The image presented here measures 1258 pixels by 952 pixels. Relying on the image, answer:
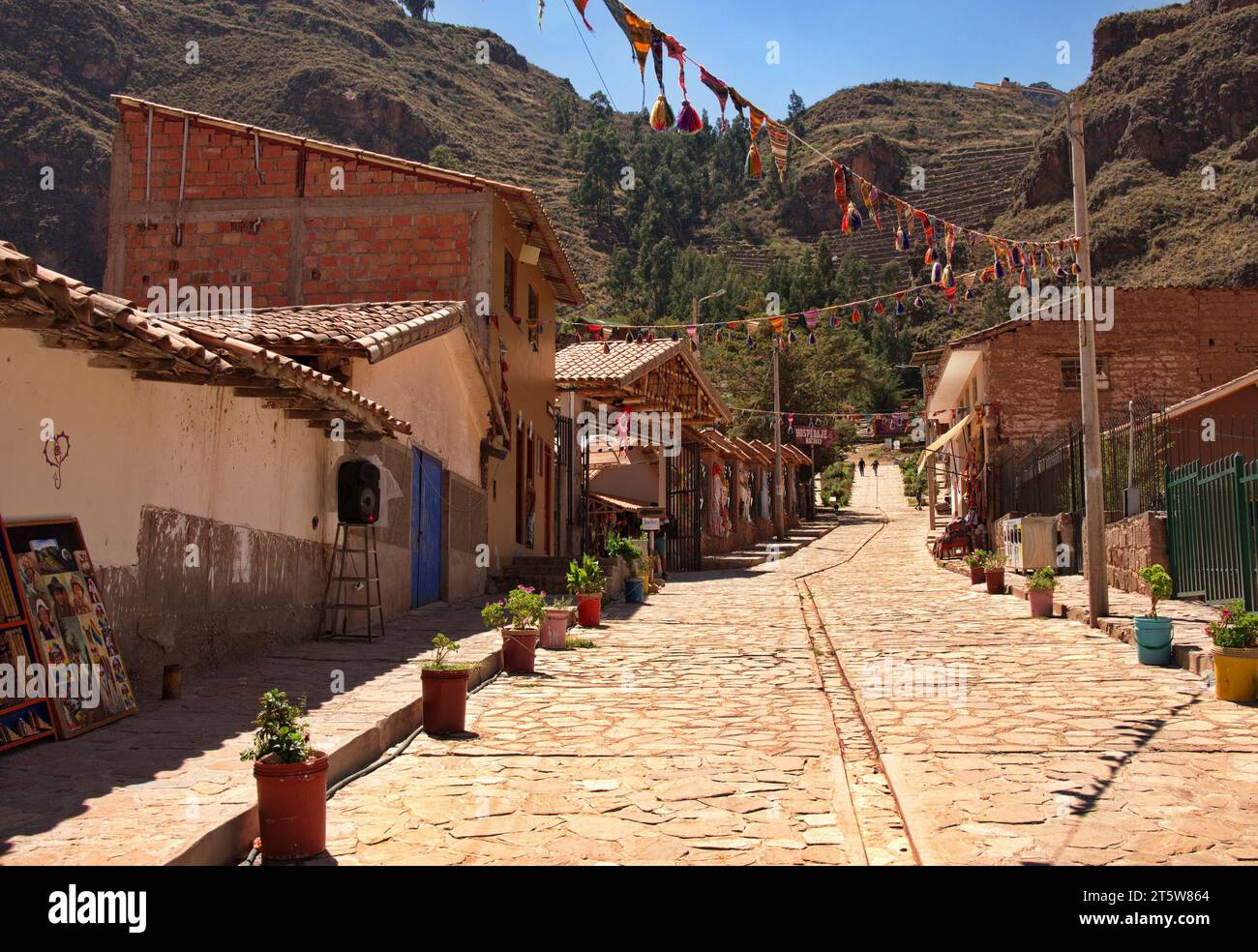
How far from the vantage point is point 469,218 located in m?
17.6

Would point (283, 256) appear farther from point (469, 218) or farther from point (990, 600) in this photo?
point (990, 600)

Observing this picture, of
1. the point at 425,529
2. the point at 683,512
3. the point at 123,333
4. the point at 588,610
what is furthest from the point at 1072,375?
the point at 123,333

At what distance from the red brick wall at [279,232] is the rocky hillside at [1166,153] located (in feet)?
181

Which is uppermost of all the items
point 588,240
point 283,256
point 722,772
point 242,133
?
point 588,240

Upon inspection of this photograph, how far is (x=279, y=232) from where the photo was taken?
59.4ft

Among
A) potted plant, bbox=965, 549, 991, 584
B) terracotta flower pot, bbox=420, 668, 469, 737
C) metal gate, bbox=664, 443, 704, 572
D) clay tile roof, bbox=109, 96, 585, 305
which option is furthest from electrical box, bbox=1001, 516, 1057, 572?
terracotta flower pot, bbox=420, 668, 469, 737

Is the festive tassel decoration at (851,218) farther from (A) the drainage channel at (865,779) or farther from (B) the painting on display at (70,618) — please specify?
(B) the painting on display at (70,618)

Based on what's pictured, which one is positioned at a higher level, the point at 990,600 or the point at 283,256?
the point at 283,256

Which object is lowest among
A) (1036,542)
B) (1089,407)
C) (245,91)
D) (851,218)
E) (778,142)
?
(1036,542)

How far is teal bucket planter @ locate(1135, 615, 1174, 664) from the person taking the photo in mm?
9883

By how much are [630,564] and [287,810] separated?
14.3 m

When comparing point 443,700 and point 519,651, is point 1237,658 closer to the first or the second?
point 443,700

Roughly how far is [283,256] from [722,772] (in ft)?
47.2
